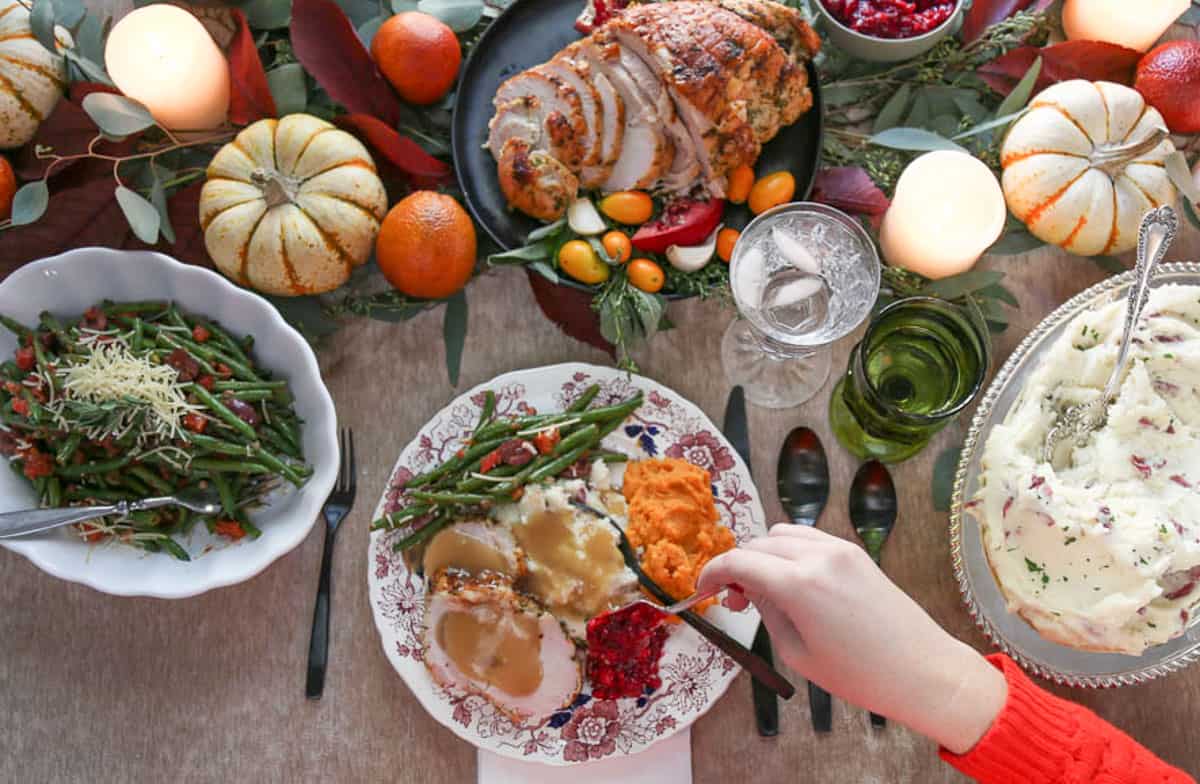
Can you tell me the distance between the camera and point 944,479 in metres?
1.87

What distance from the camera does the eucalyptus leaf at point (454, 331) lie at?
6.09 ft

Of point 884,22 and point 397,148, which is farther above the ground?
point 884,22

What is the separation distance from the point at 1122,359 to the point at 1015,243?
412mm

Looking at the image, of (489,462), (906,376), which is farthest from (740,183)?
(489,462)

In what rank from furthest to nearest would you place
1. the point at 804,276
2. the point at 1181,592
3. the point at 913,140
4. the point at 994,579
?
the point at 913,140 < the point at 804,276 < the point at 994,579 < the point at 1181,592

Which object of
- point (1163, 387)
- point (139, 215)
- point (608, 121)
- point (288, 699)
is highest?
point (608, 121)

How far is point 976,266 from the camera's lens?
1.95 m

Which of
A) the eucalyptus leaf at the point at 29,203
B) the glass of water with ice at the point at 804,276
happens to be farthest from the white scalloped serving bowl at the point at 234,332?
the glass of water with ice at the point at 804,276

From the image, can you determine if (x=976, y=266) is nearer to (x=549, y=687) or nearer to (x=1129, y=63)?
(x=1129, y=63)

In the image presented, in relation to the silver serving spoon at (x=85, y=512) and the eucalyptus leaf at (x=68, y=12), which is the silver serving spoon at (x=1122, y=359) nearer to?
the silver serving spoon at (x=85, y=512)

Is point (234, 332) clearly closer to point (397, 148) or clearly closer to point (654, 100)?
point (397, 148)

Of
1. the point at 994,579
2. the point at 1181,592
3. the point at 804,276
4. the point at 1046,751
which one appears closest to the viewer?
the point at 1046,751

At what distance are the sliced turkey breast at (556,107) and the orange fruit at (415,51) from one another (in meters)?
0.13

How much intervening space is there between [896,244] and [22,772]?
76.9 inches
